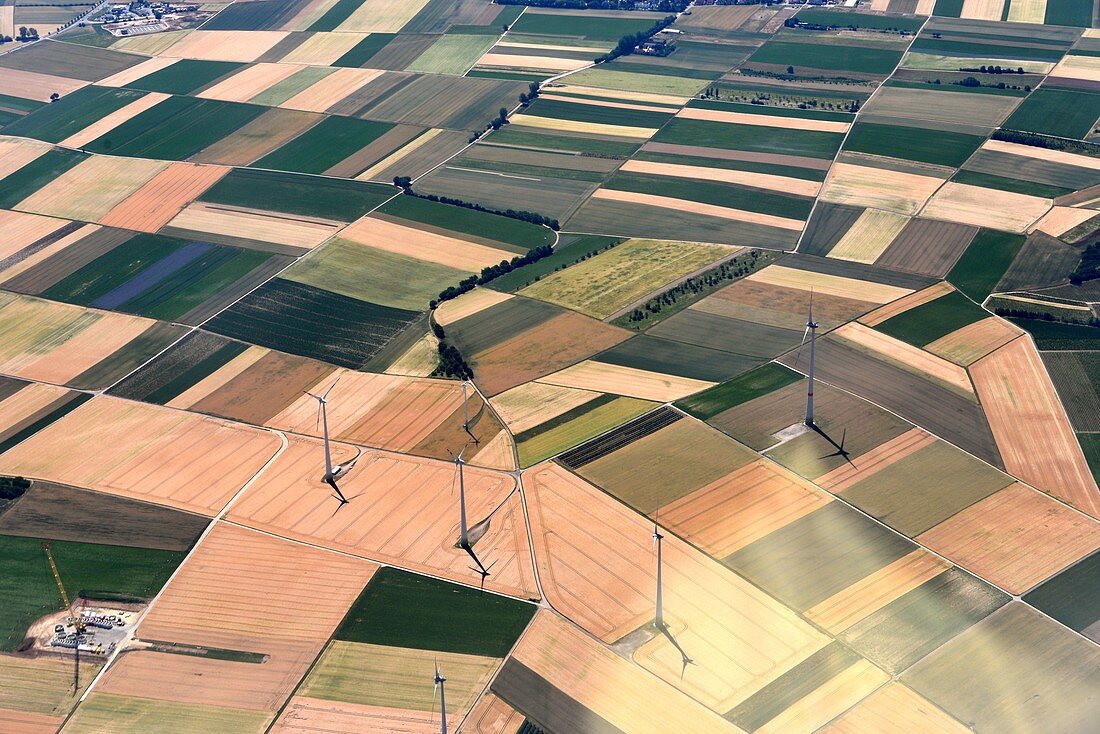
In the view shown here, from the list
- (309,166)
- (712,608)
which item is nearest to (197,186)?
(309,166)

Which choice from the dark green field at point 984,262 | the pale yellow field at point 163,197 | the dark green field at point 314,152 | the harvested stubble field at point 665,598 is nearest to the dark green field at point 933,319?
the dark green field at point 984,262

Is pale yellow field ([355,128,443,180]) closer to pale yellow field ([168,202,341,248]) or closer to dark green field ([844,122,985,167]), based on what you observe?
pale yellow field ([168,202,341,248])

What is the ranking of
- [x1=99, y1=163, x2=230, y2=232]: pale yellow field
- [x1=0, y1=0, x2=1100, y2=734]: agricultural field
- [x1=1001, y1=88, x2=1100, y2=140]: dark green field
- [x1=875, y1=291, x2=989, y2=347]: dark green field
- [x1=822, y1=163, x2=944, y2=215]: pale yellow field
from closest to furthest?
[x1=0, y1=0, x2=1100, y2=734]: agricultural field < [x1=875, y1=291, x2=989, y2=347]: dark green field < [x1=822, y1=163, x2=944, y2=215]: pale yellow field < [x1=99, y1=163, x2=230, y2=232]: pale yellow field < [x1=1001, y1=88, x2=1100, y2=140]: dark green field

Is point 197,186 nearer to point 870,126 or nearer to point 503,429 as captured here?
point 503,429

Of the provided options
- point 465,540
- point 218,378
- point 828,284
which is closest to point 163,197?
point 218,378

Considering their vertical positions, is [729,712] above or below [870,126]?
below

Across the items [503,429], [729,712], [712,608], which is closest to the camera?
[729,712]

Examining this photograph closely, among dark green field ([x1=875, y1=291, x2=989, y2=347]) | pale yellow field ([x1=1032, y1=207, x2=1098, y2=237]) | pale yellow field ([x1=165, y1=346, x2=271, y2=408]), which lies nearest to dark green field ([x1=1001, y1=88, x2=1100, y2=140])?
pale yellow field ([x1=1032, y1=207, x2=1098, y2=237])
